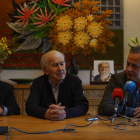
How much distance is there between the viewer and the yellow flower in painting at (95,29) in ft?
11.2

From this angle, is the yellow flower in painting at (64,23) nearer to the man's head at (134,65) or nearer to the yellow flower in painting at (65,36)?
the yellow flower in painting at (65,36)

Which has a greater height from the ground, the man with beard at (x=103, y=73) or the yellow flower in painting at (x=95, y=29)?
the yellow flower in painting at (x=95, y=29)

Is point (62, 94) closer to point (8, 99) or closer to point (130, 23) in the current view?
point (8, 99)

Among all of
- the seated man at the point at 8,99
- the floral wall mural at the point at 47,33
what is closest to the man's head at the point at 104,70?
the floral wall mural at the point at 47,33

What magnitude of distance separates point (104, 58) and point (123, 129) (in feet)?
7.49

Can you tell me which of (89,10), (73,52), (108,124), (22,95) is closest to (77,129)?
(108,124)

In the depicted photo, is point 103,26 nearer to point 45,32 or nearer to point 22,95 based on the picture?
point 45,32

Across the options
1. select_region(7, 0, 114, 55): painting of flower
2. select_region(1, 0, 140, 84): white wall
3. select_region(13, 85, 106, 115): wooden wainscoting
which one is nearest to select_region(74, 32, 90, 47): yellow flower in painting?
select_region(7, 0, 114, 55): painting of flower

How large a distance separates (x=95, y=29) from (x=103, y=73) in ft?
2.19

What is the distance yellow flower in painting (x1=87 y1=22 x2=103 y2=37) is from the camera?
11.2 ft

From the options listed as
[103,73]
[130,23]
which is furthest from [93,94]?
[130,23]

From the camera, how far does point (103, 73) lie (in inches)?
130

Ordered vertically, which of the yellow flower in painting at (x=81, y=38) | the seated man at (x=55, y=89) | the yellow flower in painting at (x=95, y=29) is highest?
the yellow flower in painting at (x=95, y=29)

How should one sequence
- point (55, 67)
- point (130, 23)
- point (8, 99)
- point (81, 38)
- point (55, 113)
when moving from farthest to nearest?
1. point (130, 23)
2. point (81, 38)
3. point (55, 67)
4. point (8, 99)
5. point (55, 113)
